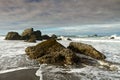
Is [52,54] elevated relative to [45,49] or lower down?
lower down

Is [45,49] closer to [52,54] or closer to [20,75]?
[52,54]

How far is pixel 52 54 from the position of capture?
39.4 feet

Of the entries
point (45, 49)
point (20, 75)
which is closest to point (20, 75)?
point (20, 75)

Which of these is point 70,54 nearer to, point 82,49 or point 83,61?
point 83,61

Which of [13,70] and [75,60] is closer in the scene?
[13,70]

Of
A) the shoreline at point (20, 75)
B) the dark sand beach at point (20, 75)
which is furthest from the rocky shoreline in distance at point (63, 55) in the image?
the dark sand beach at point (20, 75)

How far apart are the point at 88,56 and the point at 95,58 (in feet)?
1.72

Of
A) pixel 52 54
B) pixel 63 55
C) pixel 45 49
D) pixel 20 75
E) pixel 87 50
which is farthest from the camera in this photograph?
pixel 87 50

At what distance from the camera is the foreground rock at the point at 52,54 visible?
453 inches

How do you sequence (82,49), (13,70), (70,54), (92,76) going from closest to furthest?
(92,76)
(13,70)
(70,54)
(82,49)

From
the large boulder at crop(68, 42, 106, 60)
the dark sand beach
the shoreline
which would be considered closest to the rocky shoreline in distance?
the large boulder at crop(68, 42, 106, 60)

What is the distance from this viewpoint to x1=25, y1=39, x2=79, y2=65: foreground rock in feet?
37.7

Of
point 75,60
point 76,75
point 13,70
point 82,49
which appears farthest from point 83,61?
point 13,70

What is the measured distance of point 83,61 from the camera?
1195cm
